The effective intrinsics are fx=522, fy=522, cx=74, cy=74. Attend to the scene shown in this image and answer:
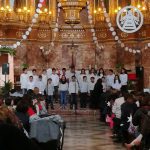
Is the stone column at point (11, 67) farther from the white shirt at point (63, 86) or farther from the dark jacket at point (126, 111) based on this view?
the dark jacket at point (126, 111)

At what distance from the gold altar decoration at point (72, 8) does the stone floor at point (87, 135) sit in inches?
259

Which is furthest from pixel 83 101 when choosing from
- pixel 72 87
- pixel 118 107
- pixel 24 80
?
pixel 118 107

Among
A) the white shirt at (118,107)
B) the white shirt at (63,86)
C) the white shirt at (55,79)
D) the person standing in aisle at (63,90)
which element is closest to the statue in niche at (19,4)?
the white shirt at (55,79)

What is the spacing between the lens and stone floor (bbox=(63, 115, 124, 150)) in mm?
11688

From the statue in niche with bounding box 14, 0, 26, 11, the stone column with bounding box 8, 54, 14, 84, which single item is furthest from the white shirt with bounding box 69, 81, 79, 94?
the statue in niche with bounding box 14, 0, 26, 11

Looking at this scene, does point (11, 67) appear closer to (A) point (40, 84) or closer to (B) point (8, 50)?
(B) point (8, 50)

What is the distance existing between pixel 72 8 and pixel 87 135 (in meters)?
11.3

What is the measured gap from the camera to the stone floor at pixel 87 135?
11688 mm

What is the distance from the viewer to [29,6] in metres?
27.6

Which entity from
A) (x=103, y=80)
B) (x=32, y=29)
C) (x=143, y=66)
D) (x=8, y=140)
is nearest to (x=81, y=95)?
(x=103, y=80)

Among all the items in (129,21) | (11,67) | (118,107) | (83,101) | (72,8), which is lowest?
(83,101)

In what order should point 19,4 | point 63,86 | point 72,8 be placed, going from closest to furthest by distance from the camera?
point 63,86 < point 72,8 < point 19,4

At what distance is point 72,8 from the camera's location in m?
24.2

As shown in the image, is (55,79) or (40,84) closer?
(40,84)
